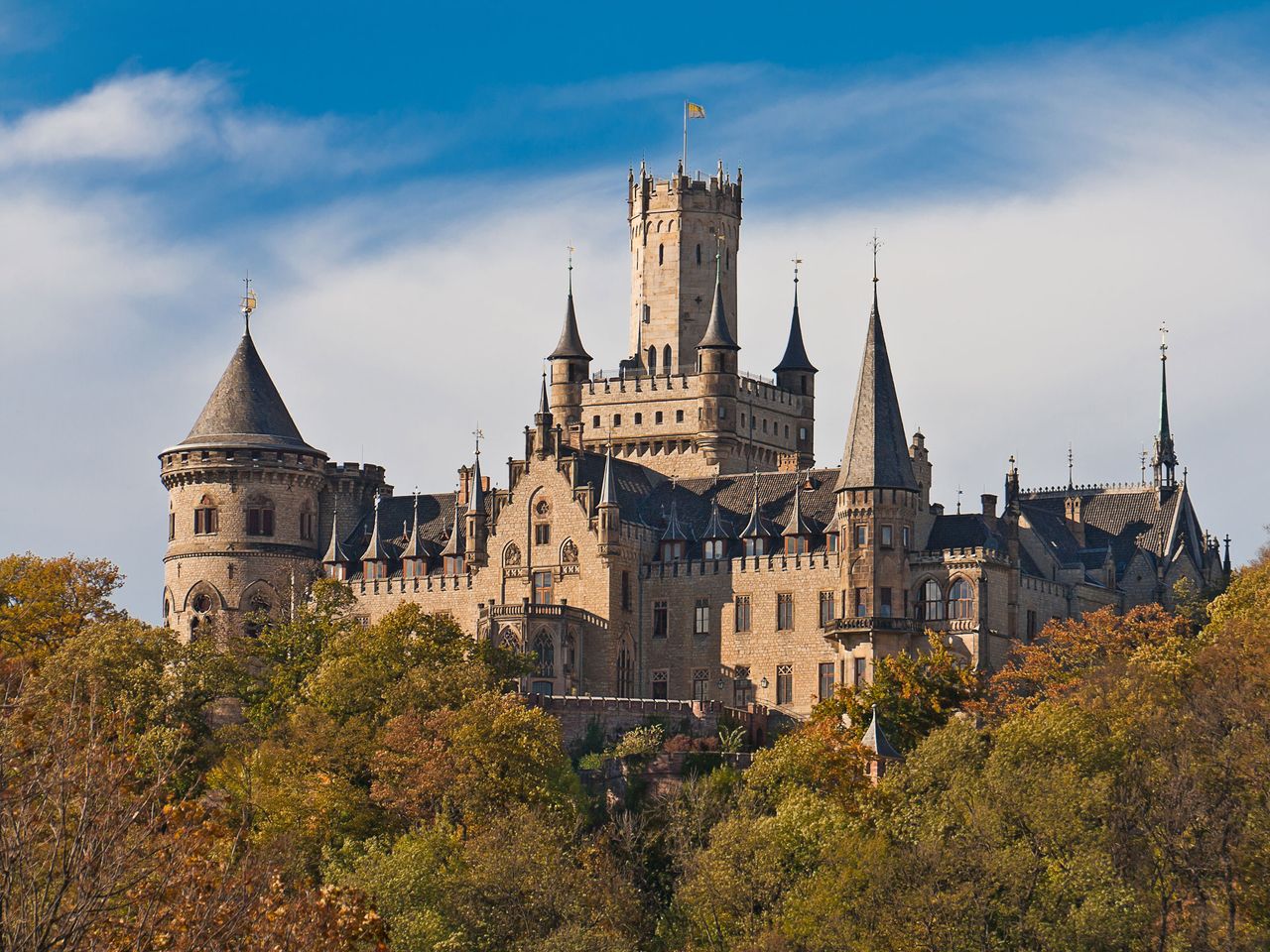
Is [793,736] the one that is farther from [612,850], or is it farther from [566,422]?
[566,422]

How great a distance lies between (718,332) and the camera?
447ft

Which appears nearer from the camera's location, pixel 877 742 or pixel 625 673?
pixel 877 742

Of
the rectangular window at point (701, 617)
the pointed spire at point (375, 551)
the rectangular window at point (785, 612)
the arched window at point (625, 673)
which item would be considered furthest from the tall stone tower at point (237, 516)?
the rectangular window at point (785, 612)

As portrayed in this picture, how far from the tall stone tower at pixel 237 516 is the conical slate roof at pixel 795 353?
79.5 ft

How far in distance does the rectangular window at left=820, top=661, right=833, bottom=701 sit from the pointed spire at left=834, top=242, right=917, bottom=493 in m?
7.15

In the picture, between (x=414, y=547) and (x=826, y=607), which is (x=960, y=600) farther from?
(x=414, y=547)

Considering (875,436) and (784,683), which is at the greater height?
(875,436)

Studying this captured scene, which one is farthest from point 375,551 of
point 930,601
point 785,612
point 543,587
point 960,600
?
point 960,600

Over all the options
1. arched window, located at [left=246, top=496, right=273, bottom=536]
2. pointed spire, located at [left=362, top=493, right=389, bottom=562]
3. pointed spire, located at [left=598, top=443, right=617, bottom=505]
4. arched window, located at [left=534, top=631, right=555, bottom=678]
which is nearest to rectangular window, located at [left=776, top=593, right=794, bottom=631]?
pointed spire, located at [left=598, top=443, right=617, bottom=505]

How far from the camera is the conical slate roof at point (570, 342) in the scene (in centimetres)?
13838

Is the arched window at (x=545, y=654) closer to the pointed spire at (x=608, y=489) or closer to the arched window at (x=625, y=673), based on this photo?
the arched window at (x=625, y=673)

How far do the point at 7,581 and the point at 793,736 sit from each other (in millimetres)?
38016

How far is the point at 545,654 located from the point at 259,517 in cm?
1753

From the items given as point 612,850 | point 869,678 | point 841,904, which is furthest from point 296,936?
point 869,678
